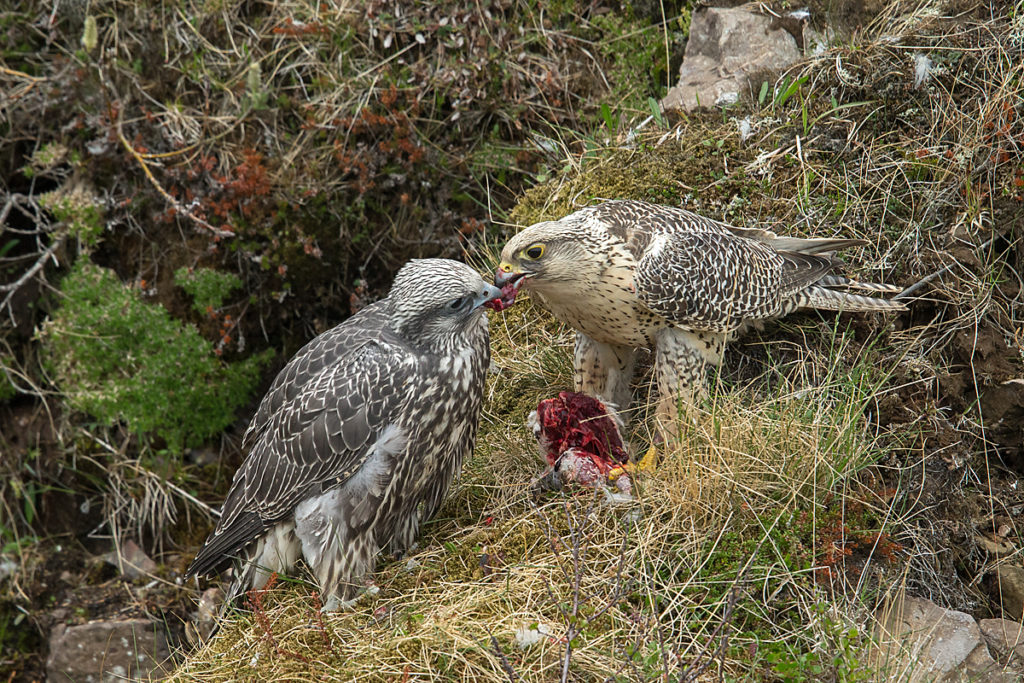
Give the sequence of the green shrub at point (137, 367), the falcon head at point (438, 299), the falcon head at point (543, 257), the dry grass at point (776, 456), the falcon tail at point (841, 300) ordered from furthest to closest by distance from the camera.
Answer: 1. the green shrub at point (137, 367)
2. the falcon tail at point (841, 300)
3. the falcon head at point (543, 257)
4. the falcon head at point (438, 299)
5. the dry grass at point (776, 456)

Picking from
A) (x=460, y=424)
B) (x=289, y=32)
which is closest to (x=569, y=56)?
(x=289, y=32)

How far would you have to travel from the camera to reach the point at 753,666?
3.05 metres

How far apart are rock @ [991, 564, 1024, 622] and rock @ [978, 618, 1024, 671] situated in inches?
7.0

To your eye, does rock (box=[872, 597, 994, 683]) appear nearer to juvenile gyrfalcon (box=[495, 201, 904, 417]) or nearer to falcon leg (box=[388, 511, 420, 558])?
juvenile gyrfalcon (box=[495, 201, 904, 417])

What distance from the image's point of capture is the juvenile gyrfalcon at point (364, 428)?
12.1 ft

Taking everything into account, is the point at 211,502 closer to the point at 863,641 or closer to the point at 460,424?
the point at 460,424

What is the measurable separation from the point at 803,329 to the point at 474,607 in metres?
2.00

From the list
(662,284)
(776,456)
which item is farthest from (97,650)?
(776,456)

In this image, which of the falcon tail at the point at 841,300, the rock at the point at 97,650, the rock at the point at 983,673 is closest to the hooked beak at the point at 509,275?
the falcon tail at the point at 841,300

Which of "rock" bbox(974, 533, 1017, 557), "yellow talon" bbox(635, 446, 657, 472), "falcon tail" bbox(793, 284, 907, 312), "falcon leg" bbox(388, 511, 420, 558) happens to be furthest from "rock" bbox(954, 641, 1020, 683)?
"falcon leg" bbox(388, 511, 420, 558)

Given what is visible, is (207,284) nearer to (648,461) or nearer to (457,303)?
(457,303)

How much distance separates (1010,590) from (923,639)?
69 cm

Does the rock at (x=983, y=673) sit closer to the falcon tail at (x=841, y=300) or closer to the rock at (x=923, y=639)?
the rock at (x=923, y=639)

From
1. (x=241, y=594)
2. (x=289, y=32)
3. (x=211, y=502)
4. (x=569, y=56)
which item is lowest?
(x=211, y=502)
